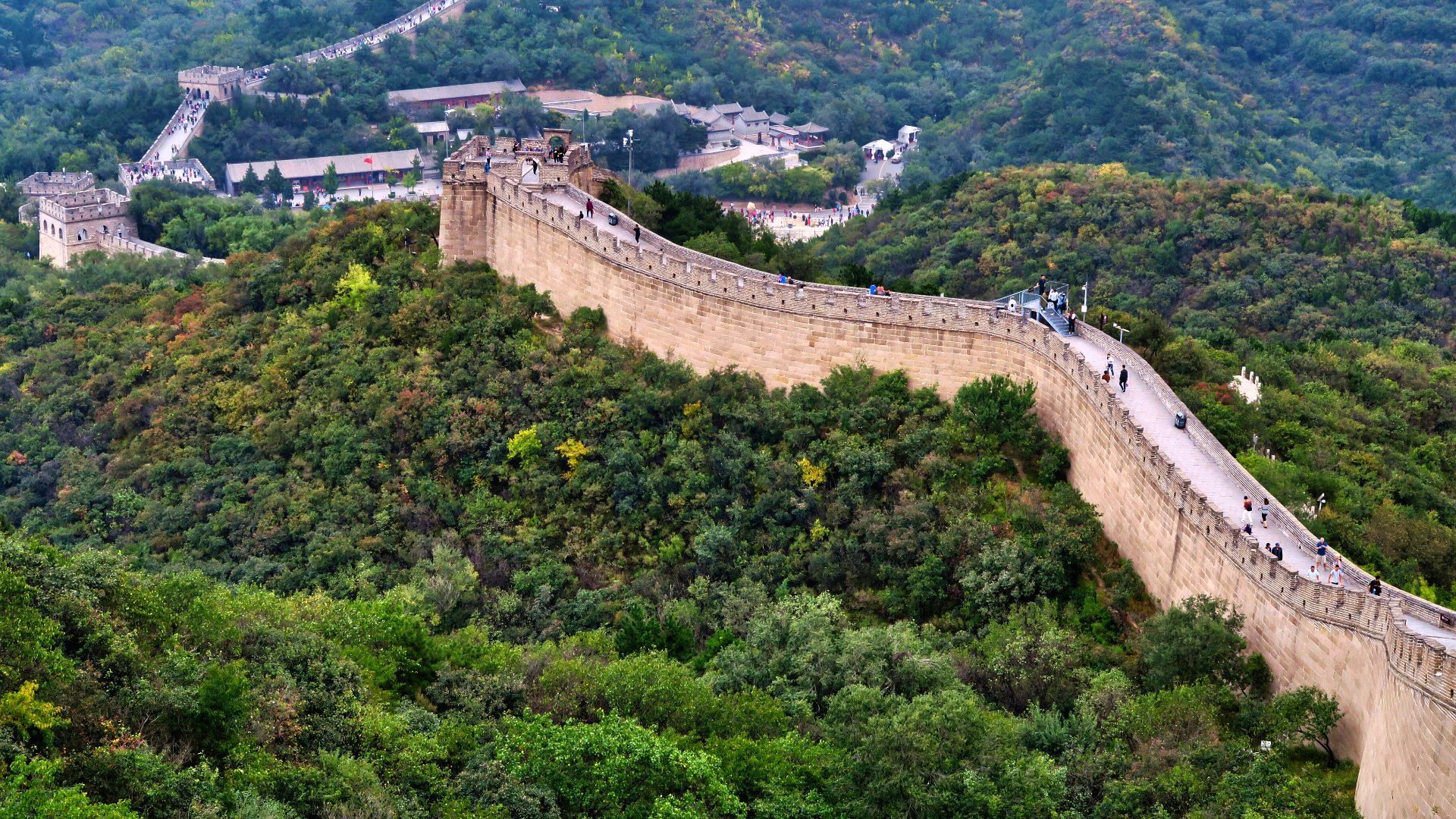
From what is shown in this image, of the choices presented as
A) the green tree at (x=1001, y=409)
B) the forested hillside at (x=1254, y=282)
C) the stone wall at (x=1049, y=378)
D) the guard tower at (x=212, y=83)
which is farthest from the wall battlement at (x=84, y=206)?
the green tree at (x=1001, y=409)

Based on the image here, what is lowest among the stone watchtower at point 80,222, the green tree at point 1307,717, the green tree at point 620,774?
the green tree at point 620,774

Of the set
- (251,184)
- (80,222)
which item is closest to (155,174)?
(251,184)

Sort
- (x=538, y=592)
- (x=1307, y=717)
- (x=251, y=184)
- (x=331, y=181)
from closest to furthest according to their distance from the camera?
(x=1307, y=717)
(x=538, y=592)
(x=251, y=184)
(x=331, y=181)

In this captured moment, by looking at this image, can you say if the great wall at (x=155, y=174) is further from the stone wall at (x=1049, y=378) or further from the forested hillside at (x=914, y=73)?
the stone wall at (x=1049, y=378)

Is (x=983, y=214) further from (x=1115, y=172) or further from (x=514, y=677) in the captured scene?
(x=514, y=677)

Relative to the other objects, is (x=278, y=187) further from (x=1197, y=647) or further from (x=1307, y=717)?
(x=1307, y=717)

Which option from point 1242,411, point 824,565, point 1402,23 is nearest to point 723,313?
point 824,565

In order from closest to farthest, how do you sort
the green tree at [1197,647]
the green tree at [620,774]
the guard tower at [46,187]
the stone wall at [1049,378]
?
the stone wall at [1049,378] < the green tree at [620,774] < the green tree at [1197,647] < the guard tower at [46,187]
